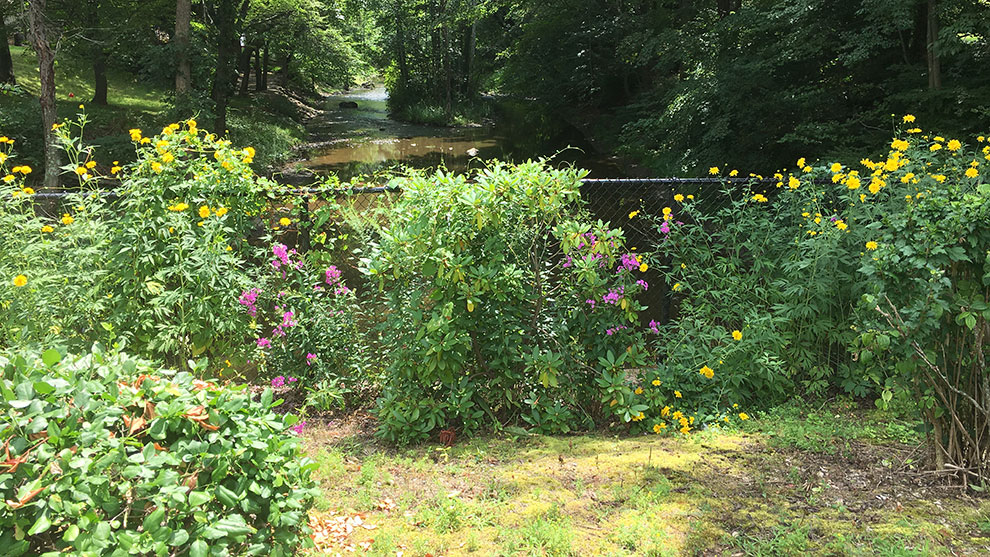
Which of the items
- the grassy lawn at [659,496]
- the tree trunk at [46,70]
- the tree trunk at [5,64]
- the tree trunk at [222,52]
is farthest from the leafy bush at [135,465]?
the tree trunk at [5,64]

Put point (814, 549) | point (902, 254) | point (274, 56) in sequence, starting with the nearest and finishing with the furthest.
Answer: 1. point (814, 549)
2. point (902, 254)
3. point (274, 56)

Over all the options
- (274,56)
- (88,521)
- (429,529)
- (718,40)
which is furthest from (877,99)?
(274,56)

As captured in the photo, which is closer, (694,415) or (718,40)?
(694,415)

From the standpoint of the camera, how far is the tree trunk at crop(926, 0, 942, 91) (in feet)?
24.9

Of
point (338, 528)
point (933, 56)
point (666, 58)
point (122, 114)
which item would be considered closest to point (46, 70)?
point (122, 114)

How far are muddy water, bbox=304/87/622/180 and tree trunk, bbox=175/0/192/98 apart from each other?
3325 mm

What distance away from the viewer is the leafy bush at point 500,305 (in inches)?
129

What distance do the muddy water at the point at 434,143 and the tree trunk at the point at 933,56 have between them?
760 cm

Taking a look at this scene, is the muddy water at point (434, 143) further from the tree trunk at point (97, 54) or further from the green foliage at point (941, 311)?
the green foliage at point (941, 311)

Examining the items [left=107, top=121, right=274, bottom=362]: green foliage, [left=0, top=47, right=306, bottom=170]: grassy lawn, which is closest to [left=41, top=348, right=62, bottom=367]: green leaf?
[left=107, top=121, right=274, bottom=362]: green foliage

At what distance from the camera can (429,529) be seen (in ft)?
7.93

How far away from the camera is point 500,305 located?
346cm

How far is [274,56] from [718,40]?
2379cm

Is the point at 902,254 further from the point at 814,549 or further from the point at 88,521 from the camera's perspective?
the point at 88,521
